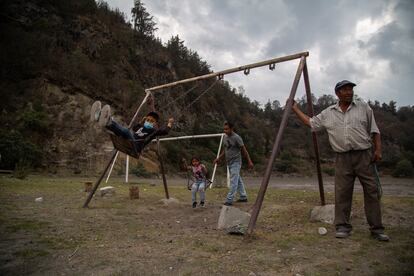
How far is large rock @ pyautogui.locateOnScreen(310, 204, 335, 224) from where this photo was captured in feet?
16.2

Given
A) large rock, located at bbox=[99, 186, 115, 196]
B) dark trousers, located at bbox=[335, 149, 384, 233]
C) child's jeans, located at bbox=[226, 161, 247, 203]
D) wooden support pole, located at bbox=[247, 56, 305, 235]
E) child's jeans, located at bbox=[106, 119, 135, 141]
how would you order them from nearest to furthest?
dark trousers, located at bbox=[335, 149, 384, 233] < wooden support pole, located at bbox=[247, 56, 305, 235] < child's jeans, located at bbox=[106, 119, 135, 141] < child's jeans, located at bbox=[226, 161, 247, 203] < large rock, located at bbox=[99, 186, 115, 196]

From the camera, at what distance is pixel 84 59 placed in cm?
2633

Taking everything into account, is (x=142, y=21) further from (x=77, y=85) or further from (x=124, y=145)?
(x=124, y=145)

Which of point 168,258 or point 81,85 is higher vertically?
point 81,85

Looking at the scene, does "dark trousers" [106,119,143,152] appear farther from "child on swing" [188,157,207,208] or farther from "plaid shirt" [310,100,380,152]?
"plaid shirt" [310,100,380,152]

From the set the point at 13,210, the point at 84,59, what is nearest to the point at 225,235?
the point at 13,210

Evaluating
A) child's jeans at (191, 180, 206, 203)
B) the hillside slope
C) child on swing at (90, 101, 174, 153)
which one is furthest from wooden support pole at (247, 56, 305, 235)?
the hillside slope

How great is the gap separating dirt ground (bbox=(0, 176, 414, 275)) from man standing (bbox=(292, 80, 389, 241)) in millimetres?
274

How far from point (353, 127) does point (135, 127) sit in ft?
13.5

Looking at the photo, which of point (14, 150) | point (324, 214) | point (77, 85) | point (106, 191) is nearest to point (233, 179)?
point (324, 214)

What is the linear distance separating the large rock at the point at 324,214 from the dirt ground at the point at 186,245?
15 centimetres

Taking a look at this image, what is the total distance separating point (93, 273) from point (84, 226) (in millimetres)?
2076

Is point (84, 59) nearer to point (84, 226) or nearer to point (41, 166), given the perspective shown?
point (41, 166)

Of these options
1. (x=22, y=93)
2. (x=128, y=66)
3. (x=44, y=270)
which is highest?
(x=128, y=66)
